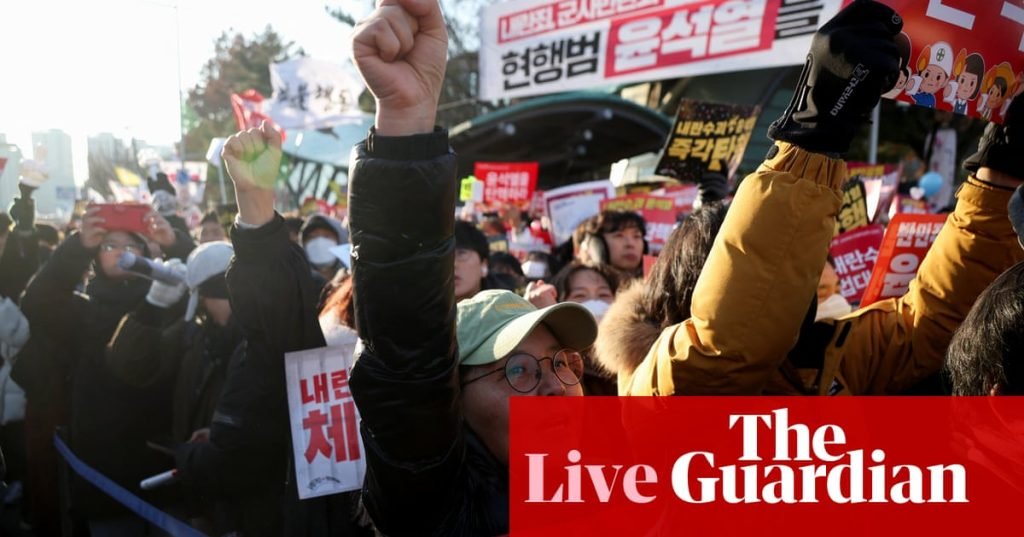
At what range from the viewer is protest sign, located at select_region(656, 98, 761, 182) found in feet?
15.2

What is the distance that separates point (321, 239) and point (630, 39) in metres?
8.81

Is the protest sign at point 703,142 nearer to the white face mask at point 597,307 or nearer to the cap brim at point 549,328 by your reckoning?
the white face mask at point 597,307

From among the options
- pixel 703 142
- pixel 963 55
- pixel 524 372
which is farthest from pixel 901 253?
pixel 703 142

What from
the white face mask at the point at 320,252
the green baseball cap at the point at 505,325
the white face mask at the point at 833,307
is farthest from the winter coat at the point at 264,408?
the white face mask at the point at 320,252

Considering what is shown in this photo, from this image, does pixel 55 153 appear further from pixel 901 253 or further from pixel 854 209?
pixel 901 253

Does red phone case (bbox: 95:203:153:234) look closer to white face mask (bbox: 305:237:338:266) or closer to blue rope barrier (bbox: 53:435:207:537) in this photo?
blue rope barrier (bbox: 53:435:207:537)

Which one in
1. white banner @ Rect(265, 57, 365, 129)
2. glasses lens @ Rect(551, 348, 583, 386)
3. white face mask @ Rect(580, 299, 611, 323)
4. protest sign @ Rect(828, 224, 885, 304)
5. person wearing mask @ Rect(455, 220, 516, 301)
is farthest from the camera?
white banner @ Rect(265, 57, 365, 129)

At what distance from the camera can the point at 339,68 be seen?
16.2 meters

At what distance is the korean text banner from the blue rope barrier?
5.22ft

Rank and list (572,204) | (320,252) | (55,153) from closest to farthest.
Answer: (320,252), (55,153), (572,204)

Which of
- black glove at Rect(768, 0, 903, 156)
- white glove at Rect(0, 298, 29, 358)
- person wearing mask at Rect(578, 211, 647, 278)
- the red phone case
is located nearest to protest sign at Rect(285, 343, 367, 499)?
black glove at Rect(768, 0, 903, 156)

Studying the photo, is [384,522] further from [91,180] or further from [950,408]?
[91,180]

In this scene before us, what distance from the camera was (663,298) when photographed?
5.94ft

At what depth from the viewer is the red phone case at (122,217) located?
381 cm
